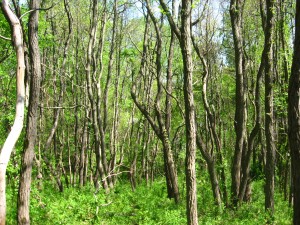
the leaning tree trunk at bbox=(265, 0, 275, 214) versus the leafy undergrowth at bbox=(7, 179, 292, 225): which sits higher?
the leaning tree trunk at bbox=(265, 0, 275, 214)

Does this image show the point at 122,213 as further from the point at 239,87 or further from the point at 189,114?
the point at 239,87

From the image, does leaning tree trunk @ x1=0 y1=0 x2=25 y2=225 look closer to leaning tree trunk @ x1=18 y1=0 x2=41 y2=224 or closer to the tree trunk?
leaning tree trunk @ x1=18 y1=0 x2=41 y2=224

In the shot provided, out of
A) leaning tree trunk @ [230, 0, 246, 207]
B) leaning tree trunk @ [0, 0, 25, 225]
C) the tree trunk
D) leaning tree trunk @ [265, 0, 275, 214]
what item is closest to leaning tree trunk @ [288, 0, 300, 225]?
the tree trunk

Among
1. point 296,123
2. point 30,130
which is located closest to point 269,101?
point 296,123

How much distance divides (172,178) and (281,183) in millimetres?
9383

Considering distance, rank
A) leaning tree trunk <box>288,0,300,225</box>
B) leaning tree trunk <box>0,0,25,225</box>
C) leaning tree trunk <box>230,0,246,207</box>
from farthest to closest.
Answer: leaning tree trunk <box>230,0,246,207</box>, leaning tree trunk <box>0,0,25,225</box>, leaning tree trunk <box>288,0,300,225</box>

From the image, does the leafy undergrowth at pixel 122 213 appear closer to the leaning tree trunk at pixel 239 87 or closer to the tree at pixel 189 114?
the tree at pixel 189 114

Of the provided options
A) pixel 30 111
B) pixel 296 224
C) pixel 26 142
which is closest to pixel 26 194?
pixel 26 142

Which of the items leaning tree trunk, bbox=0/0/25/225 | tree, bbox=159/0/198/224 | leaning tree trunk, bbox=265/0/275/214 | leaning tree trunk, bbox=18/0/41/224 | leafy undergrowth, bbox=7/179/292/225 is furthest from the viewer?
leaning tree trunk, bbox=265/0/275/214

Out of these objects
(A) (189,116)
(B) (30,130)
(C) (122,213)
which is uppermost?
(A) (189,116)

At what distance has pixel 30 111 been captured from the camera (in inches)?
319

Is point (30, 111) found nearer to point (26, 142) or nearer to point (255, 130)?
point (26, 142)

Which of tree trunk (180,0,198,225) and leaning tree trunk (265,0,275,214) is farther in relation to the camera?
leaning tree trunk (265,0,275,214)

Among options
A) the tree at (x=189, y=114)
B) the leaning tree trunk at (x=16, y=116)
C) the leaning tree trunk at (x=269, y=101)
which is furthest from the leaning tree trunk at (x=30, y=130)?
the leaning tree trunk at (x=269, y=101)
